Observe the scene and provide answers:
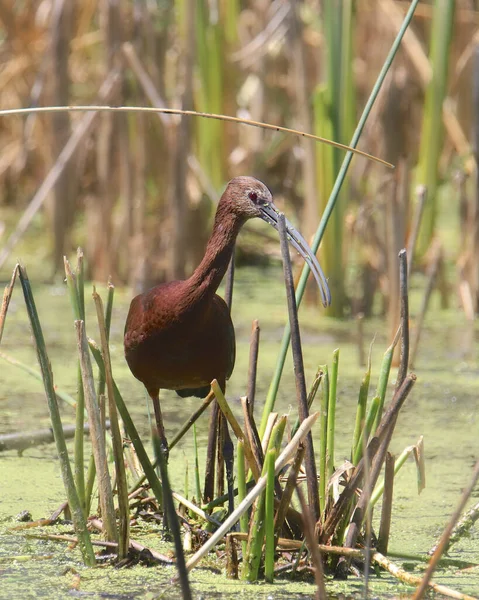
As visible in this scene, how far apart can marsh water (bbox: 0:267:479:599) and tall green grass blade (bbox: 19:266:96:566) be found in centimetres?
6

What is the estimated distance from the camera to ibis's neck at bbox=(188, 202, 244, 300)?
190cm

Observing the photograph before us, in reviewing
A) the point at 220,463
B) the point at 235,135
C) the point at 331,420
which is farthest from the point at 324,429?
the point at 235,135

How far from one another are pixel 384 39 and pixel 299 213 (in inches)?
35.1

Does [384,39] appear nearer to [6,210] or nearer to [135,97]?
[135,97]

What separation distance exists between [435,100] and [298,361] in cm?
255

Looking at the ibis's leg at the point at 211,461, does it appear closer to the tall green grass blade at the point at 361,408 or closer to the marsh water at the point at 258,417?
the marsh water at the point at 258,417

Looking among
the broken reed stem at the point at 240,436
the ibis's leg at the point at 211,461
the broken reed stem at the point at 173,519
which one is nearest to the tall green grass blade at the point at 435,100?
the ibis's leg at the point at 211,461

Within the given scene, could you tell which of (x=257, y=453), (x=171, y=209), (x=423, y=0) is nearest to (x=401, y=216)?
(x=171, y=209)

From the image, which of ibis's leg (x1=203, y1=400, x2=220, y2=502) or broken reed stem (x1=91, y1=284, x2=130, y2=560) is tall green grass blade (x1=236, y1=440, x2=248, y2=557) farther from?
ibis's leg (x1=203, y1=400, x2=220, y2=502)

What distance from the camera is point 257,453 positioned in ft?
5.60

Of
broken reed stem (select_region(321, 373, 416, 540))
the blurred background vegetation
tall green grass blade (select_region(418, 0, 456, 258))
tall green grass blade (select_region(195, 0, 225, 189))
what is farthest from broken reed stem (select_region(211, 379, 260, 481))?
tall green grass blade (select_region(195, 0, 225, 189))

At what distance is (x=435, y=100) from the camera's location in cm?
394

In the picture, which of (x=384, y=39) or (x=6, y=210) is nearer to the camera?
(x=384, y=39)

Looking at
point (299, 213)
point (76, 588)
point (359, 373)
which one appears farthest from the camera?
point (299, 213)
